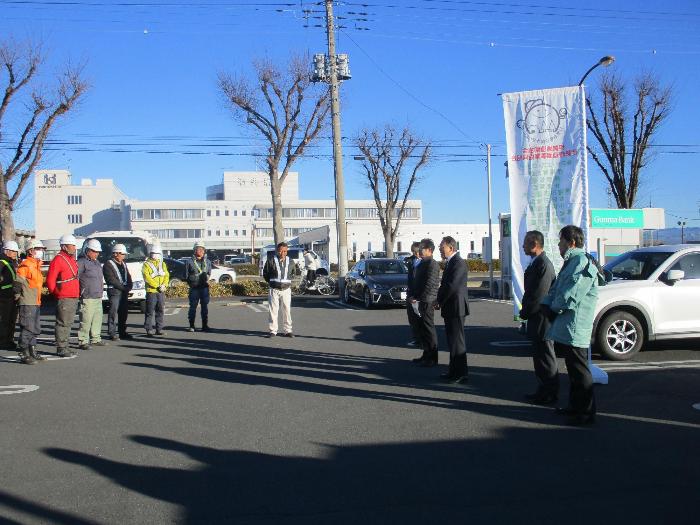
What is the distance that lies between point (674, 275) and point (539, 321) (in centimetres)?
380

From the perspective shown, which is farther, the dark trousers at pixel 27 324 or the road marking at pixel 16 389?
the dark trousers at pixel 27 324

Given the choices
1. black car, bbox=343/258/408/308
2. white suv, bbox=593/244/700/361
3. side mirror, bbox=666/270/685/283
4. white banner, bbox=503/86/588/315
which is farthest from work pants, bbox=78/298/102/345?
side mirror, bbox=666/270/685/283

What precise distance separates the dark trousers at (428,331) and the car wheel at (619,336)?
95.8 inches

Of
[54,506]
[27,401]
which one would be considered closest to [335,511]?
[54,506]

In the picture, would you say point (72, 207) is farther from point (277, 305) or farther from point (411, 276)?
point (411, 276)

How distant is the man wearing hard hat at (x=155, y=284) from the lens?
13.3m

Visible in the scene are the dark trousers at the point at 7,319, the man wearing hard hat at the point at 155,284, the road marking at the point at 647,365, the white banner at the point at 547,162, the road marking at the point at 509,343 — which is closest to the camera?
the white banner at the point at 547,162

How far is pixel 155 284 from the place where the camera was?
13.3 metres

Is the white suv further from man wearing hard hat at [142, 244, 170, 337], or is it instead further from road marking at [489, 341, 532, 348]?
man wearing hard hat at [142, 244, 170, 337]

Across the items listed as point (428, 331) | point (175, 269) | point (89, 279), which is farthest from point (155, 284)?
point (175, 269)

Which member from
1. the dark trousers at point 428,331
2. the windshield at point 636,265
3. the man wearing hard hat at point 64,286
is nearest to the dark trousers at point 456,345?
the dark trousers at point 428,331

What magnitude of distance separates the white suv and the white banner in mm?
1329

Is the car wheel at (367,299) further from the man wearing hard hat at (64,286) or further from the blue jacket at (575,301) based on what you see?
the blue jacket at (575,301)

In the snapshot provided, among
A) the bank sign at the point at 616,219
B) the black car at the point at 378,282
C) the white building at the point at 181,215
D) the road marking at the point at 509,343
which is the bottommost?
the road marking at the point at 509,343
